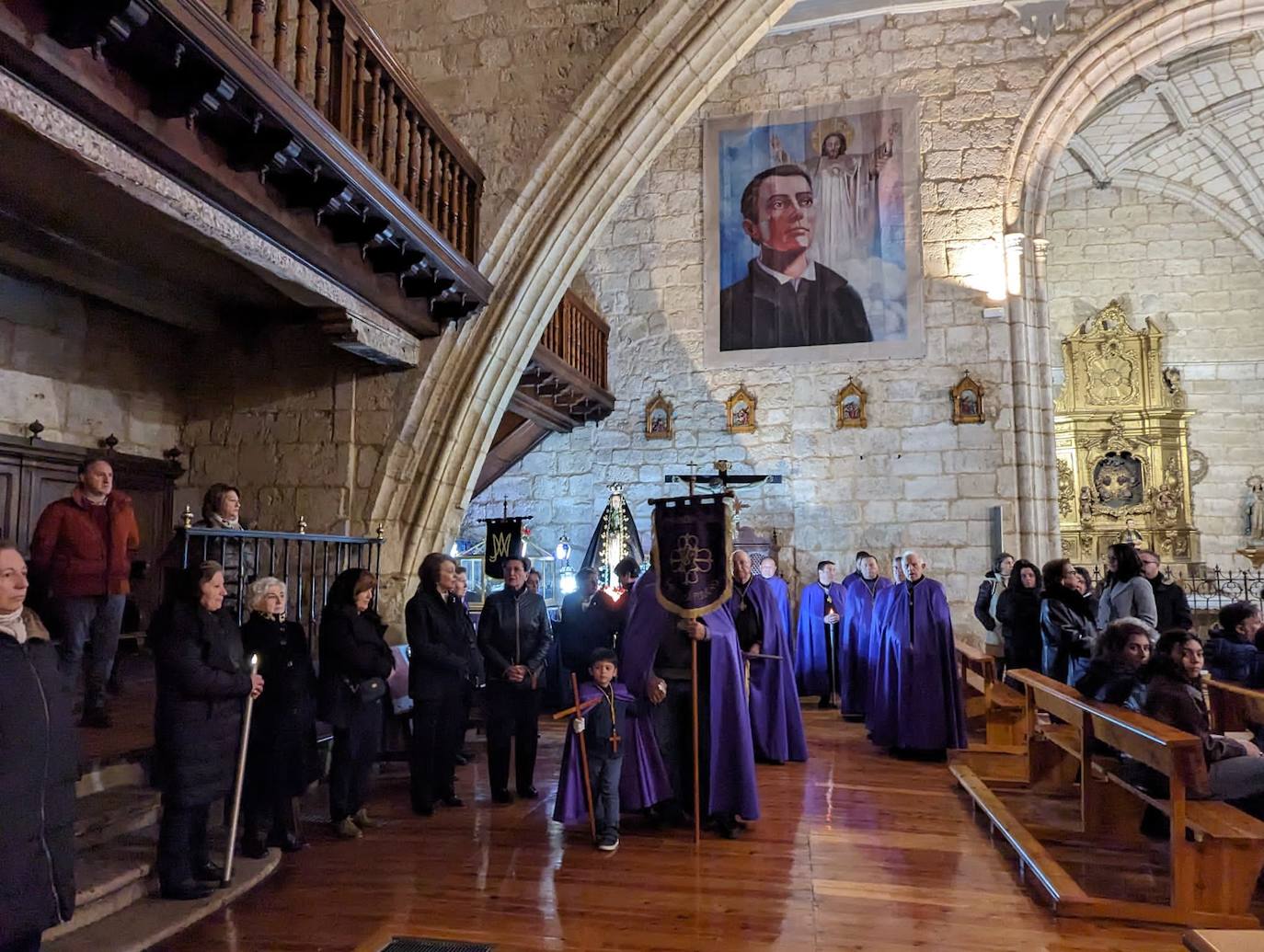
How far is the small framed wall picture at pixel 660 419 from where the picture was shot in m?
10.3

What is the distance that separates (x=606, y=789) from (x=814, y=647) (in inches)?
191

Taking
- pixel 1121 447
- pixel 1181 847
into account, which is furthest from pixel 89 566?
pixel 1121 447

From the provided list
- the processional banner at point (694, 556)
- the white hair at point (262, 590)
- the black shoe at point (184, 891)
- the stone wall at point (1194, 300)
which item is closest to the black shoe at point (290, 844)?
the black shoe at point (184, 891)

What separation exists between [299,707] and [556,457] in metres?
7.27

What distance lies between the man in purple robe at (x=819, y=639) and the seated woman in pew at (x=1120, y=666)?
13.8 ft

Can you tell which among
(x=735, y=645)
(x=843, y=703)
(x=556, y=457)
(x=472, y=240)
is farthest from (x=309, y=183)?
(x=556, y=457)

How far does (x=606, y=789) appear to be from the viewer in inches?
148

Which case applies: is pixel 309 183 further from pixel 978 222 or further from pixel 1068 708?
pixel 978 222

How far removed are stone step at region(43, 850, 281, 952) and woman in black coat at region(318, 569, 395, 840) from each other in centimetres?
66

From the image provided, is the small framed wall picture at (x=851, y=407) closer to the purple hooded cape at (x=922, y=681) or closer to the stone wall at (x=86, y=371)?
the purple hooded cape at (x=922, y=681)

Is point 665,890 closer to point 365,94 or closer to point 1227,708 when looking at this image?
point 1227,708

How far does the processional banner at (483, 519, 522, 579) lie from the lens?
6727 mm

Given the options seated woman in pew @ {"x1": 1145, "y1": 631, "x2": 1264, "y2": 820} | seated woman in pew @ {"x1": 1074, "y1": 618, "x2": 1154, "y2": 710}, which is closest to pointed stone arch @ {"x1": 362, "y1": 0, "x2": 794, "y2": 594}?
seated woman in pew @ {"x1": 1074, "y1": 618, "x2": 1154, "y2": 710}

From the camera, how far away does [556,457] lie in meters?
10.7
